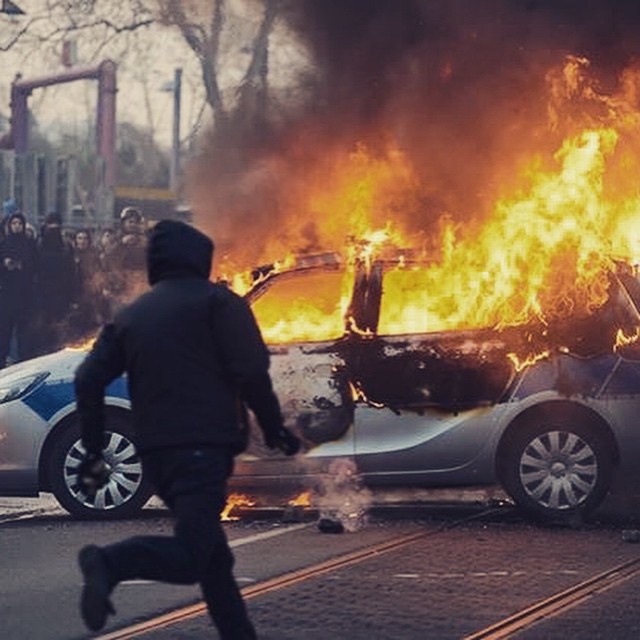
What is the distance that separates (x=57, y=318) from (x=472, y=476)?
28.9ft

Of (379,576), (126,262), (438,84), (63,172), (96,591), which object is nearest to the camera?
(96,591)

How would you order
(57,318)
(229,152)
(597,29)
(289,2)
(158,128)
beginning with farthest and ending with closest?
1. (158,128)
2. (57,318)
3. (229,152)
4. (289,2)
5. (597,29)

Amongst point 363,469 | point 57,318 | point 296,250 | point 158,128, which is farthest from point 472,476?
point 158,128

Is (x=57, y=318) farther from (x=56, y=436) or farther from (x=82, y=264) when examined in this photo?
(x=56, y=436)

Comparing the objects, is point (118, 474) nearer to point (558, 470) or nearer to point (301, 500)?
point (301, 500)

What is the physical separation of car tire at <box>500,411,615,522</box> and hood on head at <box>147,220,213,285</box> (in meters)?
4.82

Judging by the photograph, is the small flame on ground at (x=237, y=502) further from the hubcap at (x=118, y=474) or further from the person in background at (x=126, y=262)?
the person in background at (x=126, y=262)

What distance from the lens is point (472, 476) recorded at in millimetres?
11195

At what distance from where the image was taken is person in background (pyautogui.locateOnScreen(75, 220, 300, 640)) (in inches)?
251

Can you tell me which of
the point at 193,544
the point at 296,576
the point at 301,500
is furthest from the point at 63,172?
the point at 193,544

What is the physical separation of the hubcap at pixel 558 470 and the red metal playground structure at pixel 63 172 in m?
13.5

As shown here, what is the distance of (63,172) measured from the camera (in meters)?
26.4

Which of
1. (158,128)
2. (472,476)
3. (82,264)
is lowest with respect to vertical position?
(472,476)

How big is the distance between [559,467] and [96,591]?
5303 millimetres
